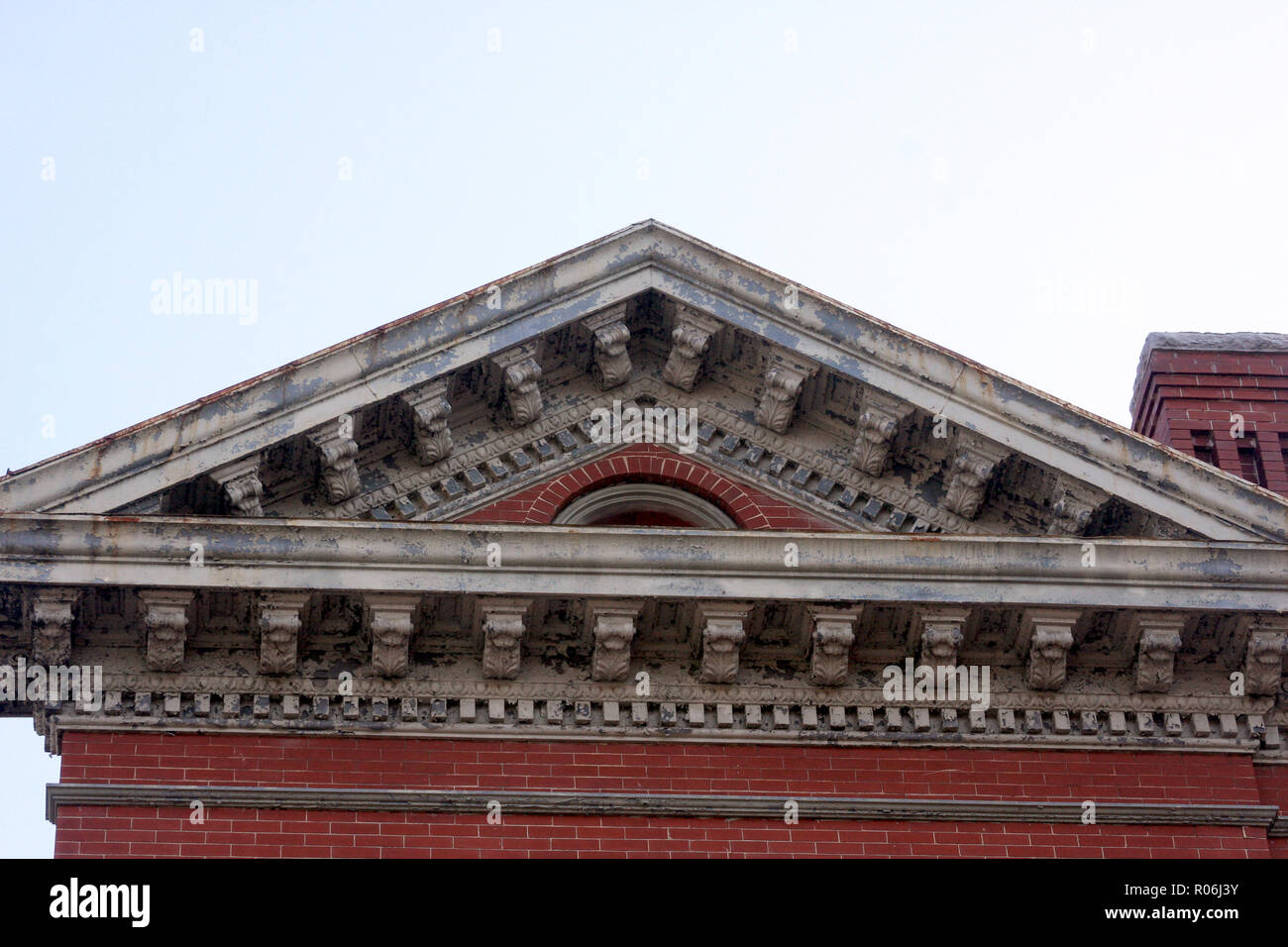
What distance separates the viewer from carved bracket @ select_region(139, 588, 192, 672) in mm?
14320

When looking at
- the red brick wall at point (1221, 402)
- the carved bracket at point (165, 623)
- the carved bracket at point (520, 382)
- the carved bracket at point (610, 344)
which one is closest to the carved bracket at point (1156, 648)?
the red brick wall at point (1221, 402)

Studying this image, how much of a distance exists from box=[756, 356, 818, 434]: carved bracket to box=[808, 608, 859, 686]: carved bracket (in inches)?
91.8

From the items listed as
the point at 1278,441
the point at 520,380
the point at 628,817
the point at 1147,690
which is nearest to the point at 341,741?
the point at 628,817

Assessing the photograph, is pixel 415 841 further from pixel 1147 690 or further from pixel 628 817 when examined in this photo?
pixel 1147 690

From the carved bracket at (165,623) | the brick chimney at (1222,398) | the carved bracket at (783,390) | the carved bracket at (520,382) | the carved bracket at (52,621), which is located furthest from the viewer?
the brick chimney at (1222,398)

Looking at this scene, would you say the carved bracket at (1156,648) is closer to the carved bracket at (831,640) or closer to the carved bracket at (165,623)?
the carved bracket at (831,640)

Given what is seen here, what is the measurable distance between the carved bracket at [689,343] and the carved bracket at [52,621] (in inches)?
200

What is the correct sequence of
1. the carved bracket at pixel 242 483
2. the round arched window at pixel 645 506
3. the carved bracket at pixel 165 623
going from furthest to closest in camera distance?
the round arched window at pixel 645 506, the carved bracket at pixel 242 483, the carved bracket at pixel 165 623

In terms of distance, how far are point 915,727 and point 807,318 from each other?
134 inches

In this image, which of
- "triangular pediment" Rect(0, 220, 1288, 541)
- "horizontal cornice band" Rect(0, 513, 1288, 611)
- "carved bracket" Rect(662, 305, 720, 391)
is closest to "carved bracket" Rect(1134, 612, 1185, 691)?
"horizontal cornice band" Rect(0, 513, 1288, 611)

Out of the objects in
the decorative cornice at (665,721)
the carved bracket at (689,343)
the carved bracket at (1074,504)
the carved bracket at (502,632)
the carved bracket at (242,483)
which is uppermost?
the carved bracket at (689,343)

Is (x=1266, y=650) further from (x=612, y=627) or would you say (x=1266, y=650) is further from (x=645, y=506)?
(x=645, y=506)

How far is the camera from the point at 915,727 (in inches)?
583

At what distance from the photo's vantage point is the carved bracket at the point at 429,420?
52.1 feet
